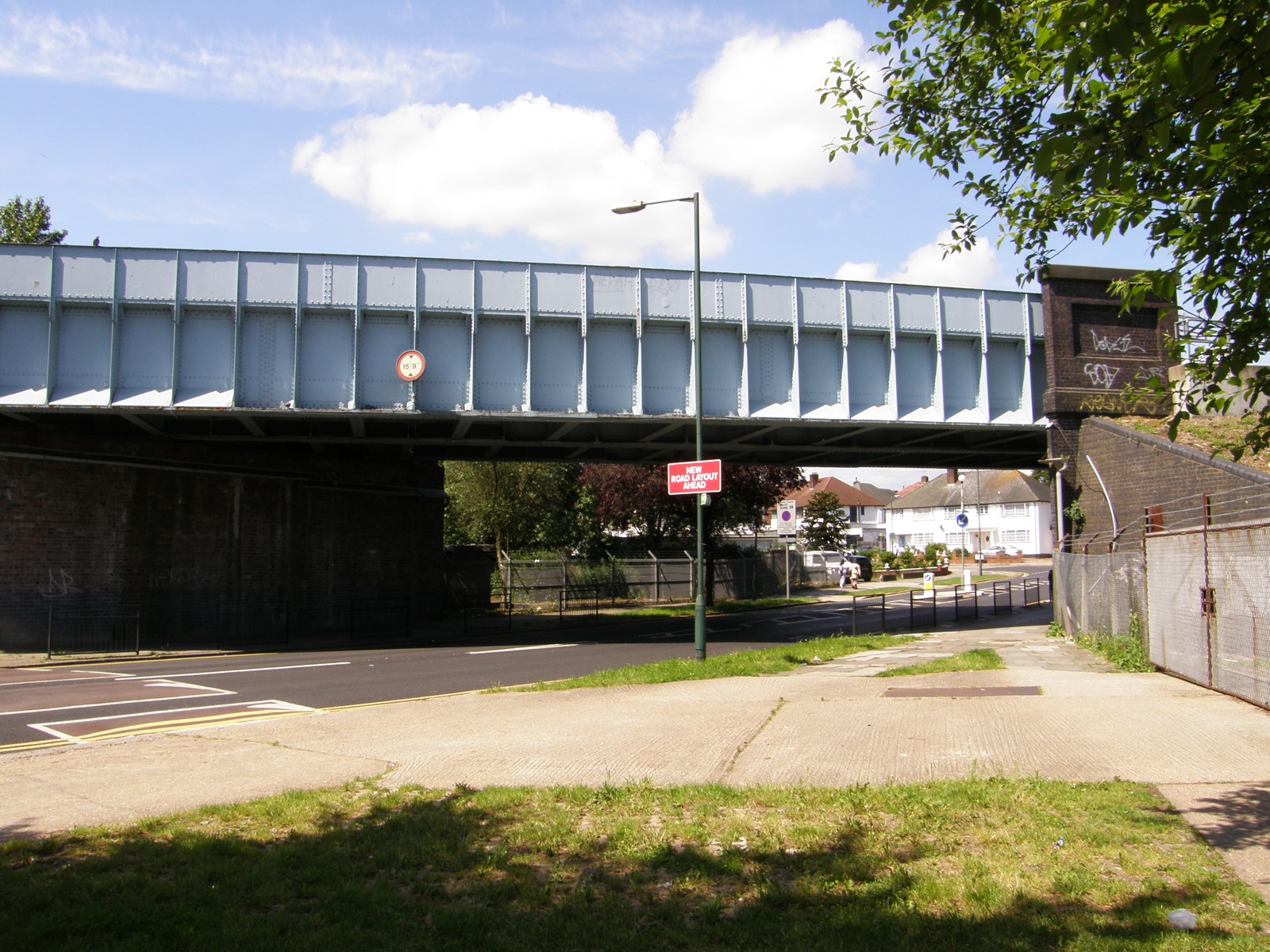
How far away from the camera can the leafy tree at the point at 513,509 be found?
42375 millimetres

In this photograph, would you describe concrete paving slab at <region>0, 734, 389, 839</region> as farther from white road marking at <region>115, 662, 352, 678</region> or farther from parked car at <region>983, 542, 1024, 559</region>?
parked car at <region>983, 542, 1024, 559</region>

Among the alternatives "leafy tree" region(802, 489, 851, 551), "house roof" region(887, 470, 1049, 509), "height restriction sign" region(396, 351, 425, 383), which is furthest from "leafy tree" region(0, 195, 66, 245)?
"house roof" region(887, 470, 1049, 509)

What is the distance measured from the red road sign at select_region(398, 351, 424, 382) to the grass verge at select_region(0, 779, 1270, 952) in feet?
51.8

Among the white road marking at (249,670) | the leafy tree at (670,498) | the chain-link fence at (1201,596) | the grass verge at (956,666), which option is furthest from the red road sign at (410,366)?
the leafy tree at (670,498)

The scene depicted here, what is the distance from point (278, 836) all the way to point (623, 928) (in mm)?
2765

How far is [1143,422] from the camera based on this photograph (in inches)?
886

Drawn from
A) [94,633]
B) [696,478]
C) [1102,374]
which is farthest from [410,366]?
[1102,374]

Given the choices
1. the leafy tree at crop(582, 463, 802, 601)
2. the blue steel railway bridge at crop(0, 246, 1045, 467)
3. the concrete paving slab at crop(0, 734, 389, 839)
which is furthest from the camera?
the leafy tree at crop(582, 463, 802, 601)

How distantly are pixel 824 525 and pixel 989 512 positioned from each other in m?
37.5

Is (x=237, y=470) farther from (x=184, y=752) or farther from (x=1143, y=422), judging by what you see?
(x=1143, y=422)

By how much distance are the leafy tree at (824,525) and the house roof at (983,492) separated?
20717 mm

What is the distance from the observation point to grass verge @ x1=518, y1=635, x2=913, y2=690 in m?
14.5

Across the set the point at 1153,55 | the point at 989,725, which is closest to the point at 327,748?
the point at 989,725

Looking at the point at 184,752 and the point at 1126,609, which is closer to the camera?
the point at 184,752
